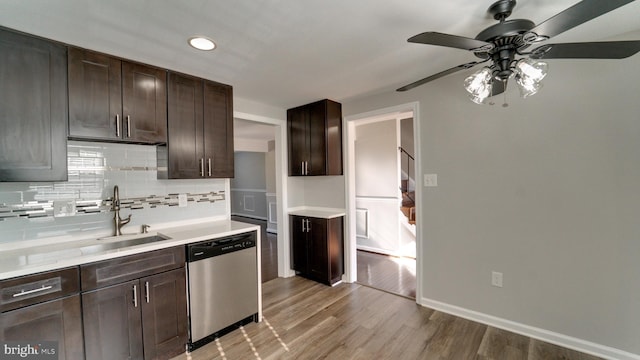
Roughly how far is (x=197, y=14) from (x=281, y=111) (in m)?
2.19

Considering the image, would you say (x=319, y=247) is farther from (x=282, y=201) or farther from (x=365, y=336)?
(x=365, y=336)

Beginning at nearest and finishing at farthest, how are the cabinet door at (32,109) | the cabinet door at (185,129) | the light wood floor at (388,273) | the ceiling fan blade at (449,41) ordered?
1. the ceiling fan blade at (449,41)
2. the cabinet door at (32,109)
3. the cabinet door at (185,129)
4. the light wood floor at (388,273)

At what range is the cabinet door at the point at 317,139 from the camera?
341 centimetres

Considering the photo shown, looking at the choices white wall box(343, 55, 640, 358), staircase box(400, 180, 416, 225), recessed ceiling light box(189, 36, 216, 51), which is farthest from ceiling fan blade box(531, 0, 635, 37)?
staircase box(400, 180, 416, 225)

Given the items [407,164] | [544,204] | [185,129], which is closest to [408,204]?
[407,164]

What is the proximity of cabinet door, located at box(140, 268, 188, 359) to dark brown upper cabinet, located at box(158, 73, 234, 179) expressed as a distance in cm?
88

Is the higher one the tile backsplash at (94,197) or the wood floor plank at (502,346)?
the tile backsplash at (94,197)

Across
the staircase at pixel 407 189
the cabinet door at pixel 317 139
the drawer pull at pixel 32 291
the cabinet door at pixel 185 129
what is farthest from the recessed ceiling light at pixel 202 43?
the staircase at pixel 407 189

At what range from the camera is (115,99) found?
2.08 m

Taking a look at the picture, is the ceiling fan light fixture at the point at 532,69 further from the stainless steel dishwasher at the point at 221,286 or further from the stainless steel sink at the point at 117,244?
the stainless steel sink at the point at 117,244

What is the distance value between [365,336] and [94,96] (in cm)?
290

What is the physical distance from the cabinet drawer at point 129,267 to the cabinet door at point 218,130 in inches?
33.2

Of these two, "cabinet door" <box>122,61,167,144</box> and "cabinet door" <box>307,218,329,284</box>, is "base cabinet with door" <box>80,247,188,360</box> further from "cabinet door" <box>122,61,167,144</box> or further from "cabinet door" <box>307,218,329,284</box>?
"cabinet door" <box>307,218,329,284</box>

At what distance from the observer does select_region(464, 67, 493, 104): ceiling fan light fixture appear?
1.46 meters
